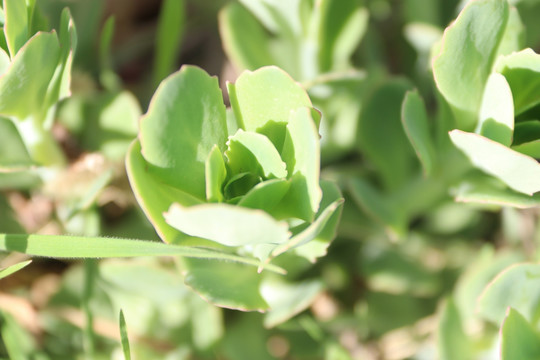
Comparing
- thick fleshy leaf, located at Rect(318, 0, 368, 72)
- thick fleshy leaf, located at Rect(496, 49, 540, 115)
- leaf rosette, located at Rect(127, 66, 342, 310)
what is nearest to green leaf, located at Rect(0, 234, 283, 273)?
leaf rosette, located at Rect(127, 66, 342, 310)

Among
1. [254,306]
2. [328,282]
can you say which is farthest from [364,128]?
[254,306]

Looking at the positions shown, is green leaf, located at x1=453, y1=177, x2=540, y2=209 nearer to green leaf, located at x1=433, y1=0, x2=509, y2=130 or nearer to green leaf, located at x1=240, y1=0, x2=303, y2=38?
green leaf, located at x1=433, y1=0, x2=509, y2=130

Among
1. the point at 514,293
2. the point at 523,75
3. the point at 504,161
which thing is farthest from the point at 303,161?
the point at 514,293

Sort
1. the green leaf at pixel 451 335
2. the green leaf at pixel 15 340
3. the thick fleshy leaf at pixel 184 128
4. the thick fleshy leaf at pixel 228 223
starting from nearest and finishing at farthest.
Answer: the thick fleshy leaf at pixel 228 223
the thick fleshy leaf at pixel 184 128
the green leaf at pixel 15 340
the green leaf at pixel 451 335

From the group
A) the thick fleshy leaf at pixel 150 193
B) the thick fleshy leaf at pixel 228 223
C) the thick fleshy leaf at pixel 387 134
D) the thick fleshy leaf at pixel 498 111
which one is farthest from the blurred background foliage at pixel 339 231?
the thick fleshy leaf at pixel 228 223

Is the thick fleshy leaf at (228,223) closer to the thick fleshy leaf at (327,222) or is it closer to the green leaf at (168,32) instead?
the thick fleshy leaf at (327,222)

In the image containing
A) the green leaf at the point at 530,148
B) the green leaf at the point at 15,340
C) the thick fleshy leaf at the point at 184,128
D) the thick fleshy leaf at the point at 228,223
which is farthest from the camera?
the green leaf at the point at 15,340

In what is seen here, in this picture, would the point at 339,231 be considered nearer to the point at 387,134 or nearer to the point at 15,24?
the point at 387,134
